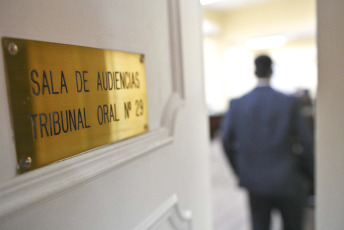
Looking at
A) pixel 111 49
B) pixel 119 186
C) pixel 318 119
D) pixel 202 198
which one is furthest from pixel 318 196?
pixel 111 49

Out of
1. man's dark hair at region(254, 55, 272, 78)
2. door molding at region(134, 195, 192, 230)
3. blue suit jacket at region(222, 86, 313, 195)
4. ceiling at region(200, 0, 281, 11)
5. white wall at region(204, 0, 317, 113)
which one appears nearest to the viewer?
door molding at region(134, 195, 192, 230)

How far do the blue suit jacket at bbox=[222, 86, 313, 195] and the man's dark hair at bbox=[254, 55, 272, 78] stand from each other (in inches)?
3.9

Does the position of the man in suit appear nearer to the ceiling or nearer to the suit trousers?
the suit trousers

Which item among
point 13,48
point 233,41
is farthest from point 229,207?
point 233,41

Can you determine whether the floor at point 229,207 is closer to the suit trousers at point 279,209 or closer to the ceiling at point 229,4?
the suit trousers at point 279,209

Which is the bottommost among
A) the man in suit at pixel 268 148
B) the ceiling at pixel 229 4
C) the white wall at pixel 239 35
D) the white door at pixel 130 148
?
the man in suit at pixel 268 148

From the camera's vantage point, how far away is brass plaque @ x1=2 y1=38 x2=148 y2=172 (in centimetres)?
35

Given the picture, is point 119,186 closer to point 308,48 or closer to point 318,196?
point 318,196

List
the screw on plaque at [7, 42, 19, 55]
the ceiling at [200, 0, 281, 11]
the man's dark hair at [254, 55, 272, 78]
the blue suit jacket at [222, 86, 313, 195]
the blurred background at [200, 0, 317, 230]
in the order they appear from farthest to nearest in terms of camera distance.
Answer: the ceiling at [200, 0, 281, 11] < the blurred background at [200, 0, 317, 230] < the man's dark hair at [254, 55, 272, 78] < the blue suit jacket at [222, 86, 313, 195] < the screw on plaque at [7, 42, 19, 55]

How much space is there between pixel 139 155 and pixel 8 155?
0.95 feet

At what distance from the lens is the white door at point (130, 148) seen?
0.35 m

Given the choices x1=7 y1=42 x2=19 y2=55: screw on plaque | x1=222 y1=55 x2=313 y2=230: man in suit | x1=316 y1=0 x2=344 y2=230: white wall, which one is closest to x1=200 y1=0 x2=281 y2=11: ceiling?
x1=222 y1=55 x2=313 y2=230: man in suit

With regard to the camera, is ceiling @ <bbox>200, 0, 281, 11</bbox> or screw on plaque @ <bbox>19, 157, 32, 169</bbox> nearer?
screw on plaque @ <bbox>19, 157, 32, 169</bbox>

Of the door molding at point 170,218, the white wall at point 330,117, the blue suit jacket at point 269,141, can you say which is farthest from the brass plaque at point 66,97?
the blue suit jacket at point 269,141
